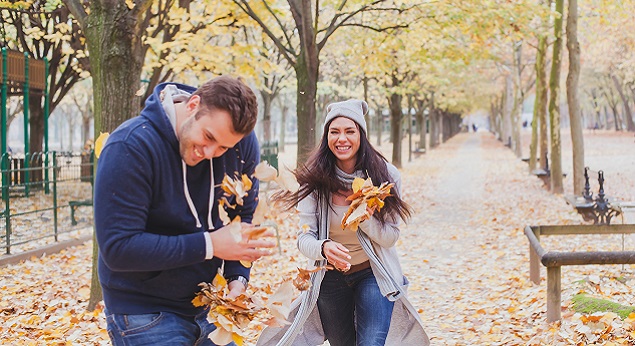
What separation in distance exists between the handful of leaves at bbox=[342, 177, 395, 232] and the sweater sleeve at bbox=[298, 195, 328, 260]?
0.87 ft

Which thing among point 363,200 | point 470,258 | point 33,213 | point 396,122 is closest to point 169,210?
point 363,200

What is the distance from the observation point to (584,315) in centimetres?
606

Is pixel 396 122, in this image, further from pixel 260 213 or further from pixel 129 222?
pixel 129 222

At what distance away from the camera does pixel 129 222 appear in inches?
98.0

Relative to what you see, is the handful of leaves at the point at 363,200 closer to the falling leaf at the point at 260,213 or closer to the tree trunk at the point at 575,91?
the falling leaf at the point at 260,213

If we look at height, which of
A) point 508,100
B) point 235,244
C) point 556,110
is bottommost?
point 235,244

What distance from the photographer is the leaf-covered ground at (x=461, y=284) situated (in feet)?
20.9

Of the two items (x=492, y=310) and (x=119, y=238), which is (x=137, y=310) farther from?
(x=492, y=310)

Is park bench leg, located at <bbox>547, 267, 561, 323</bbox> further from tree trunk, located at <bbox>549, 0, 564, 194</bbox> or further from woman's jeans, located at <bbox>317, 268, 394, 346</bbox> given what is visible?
tree trunk, located at <bbox>549, 0, 564, 194</bbox>

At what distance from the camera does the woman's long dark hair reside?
4.07 meters

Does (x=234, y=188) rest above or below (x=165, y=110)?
below

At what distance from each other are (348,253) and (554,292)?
298 centimetres

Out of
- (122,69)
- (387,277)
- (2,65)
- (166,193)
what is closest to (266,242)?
(166,193)

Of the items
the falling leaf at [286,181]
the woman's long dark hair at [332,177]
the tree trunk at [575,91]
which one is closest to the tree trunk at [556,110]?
the tree trunk at [575,91]
